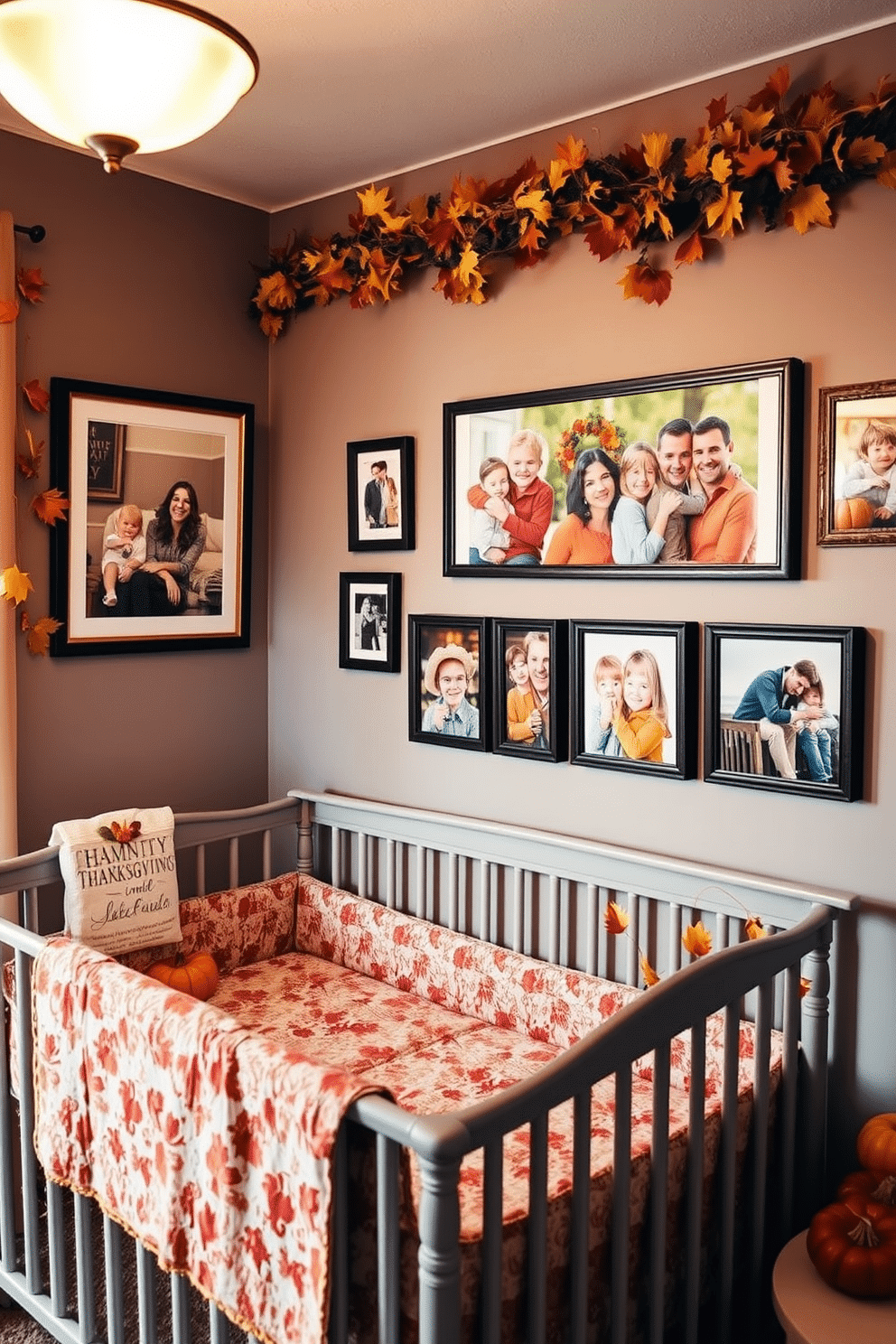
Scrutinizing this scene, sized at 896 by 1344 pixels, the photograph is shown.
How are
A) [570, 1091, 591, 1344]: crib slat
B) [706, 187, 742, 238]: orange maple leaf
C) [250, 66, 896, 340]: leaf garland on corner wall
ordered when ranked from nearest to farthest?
1. [570, 1091, 591, 1344]: crib slat
2. [250, 66, 896, 340]: leaf garland on corner wall
3. [706, 187, 742, 238]: orange maple leaf

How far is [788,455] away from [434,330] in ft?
3.61

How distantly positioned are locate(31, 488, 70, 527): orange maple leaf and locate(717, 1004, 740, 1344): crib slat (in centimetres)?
200

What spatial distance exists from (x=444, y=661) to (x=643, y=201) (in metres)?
1.20

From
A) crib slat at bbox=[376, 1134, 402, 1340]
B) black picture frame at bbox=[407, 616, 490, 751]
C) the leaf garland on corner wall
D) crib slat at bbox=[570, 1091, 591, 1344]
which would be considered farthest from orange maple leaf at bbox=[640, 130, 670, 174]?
crib slat at bbox=[376, 1134, 402, 1340]

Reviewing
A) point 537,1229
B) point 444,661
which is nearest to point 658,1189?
point 537,1229

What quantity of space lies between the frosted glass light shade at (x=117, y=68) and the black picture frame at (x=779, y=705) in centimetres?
142

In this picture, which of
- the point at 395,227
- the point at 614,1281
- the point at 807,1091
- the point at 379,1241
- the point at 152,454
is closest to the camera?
the point at 379,1241

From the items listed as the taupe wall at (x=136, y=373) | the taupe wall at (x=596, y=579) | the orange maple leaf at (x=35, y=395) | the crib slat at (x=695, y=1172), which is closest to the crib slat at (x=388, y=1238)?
the crib slat at (x=695, y=1172)

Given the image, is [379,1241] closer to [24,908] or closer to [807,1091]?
[807,1091]

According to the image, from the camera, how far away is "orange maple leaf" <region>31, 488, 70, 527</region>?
9.34 ft

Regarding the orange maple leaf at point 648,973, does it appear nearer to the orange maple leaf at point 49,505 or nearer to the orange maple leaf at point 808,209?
the orange maple leaf at point 808,209

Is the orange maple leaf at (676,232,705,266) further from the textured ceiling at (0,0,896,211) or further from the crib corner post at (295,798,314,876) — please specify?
the crib corner post at (295,798,314,876)

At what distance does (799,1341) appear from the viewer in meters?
1.79

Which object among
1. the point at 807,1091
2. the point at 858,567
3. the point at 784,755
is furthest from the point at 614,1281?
the point at 858,567
